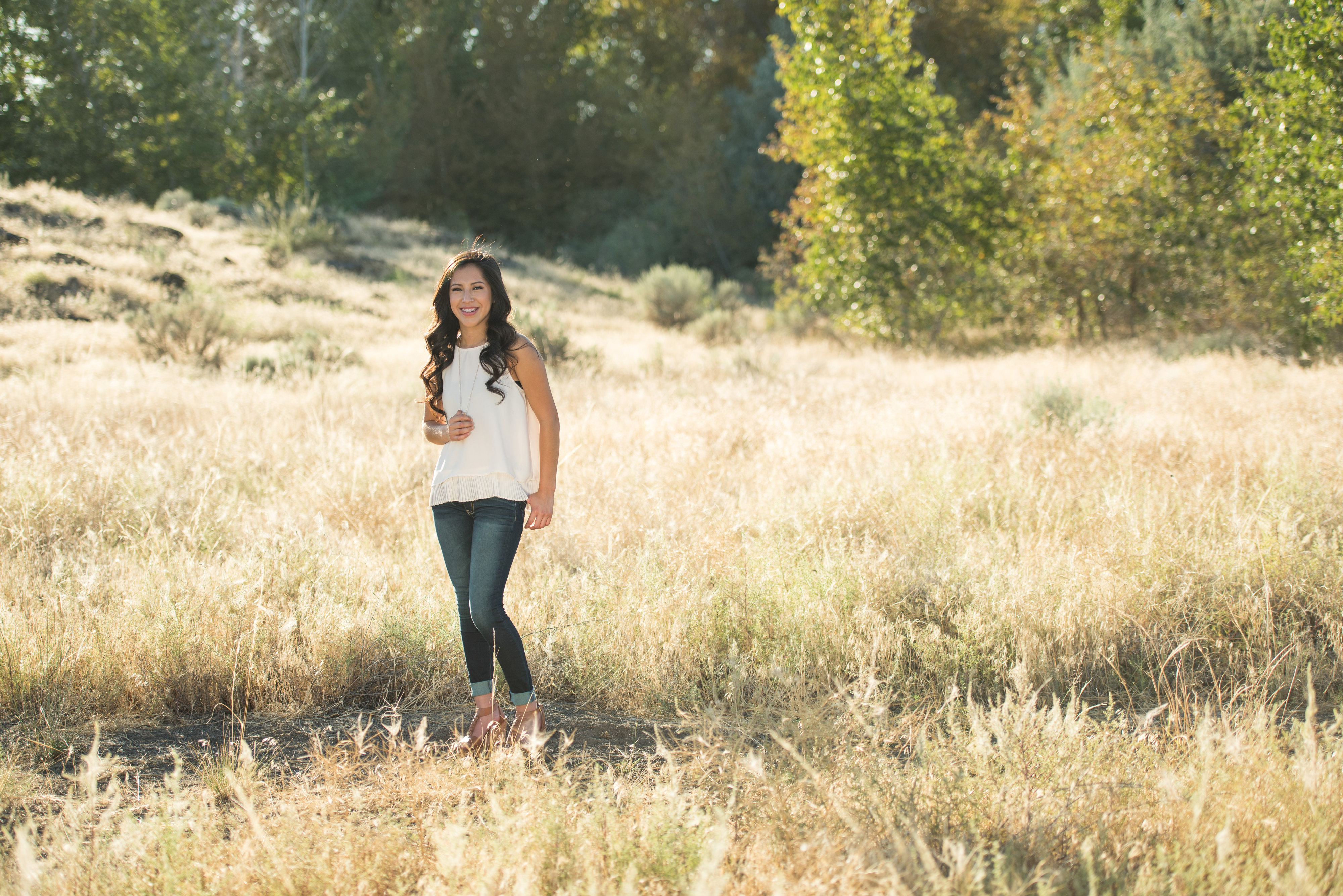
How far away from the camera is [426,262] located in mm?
20938

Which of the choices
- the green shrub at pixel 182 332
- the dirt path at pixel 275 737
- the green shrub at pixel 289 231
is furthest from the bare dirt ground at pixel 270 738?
the green shrub at pixel 289 231

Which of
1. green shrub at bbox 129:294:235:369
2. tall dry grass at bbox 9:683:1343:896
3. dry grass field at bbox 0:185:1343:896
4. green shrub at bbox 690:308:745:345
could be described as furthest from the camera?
green shrub at bbox 690:308:745:345

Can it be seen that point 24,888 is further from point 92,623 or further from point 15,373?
point 15,373

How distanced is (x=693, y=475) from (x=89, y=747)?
10.8ft

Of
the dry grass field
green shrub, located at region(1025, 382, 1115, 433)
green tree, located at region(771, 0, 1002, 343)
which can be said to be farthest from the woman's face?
green tree, located at region(771, 0, 1002, 343)

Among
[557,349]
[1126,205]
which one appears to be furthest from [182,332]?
[1126,205]

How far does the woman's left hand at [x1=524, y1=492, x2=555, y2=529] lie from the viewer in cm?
263

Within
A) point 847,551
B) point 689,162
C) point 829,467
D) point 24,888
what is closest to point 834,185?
point 829,467

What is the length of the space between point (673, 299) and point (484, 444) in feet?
50.5

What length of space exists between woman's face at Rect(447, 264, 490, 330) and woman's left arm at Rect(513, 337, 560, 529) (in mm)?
152

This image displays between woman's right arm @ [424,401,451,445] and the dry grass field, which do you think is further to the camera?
woman's right arm @ [424,401,451,445]

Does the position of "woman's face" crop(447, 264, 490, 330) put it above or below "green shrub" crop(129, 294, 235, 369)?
above

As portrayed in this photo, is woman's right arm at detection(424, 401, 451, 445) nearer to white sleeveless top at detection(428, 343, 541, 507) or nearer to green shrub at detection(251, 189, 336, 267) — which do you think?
white sleeveless top at detection(428, 343, 541, 507)

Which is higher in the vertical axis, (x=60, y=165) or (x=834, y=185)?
(x=60, y=165)
